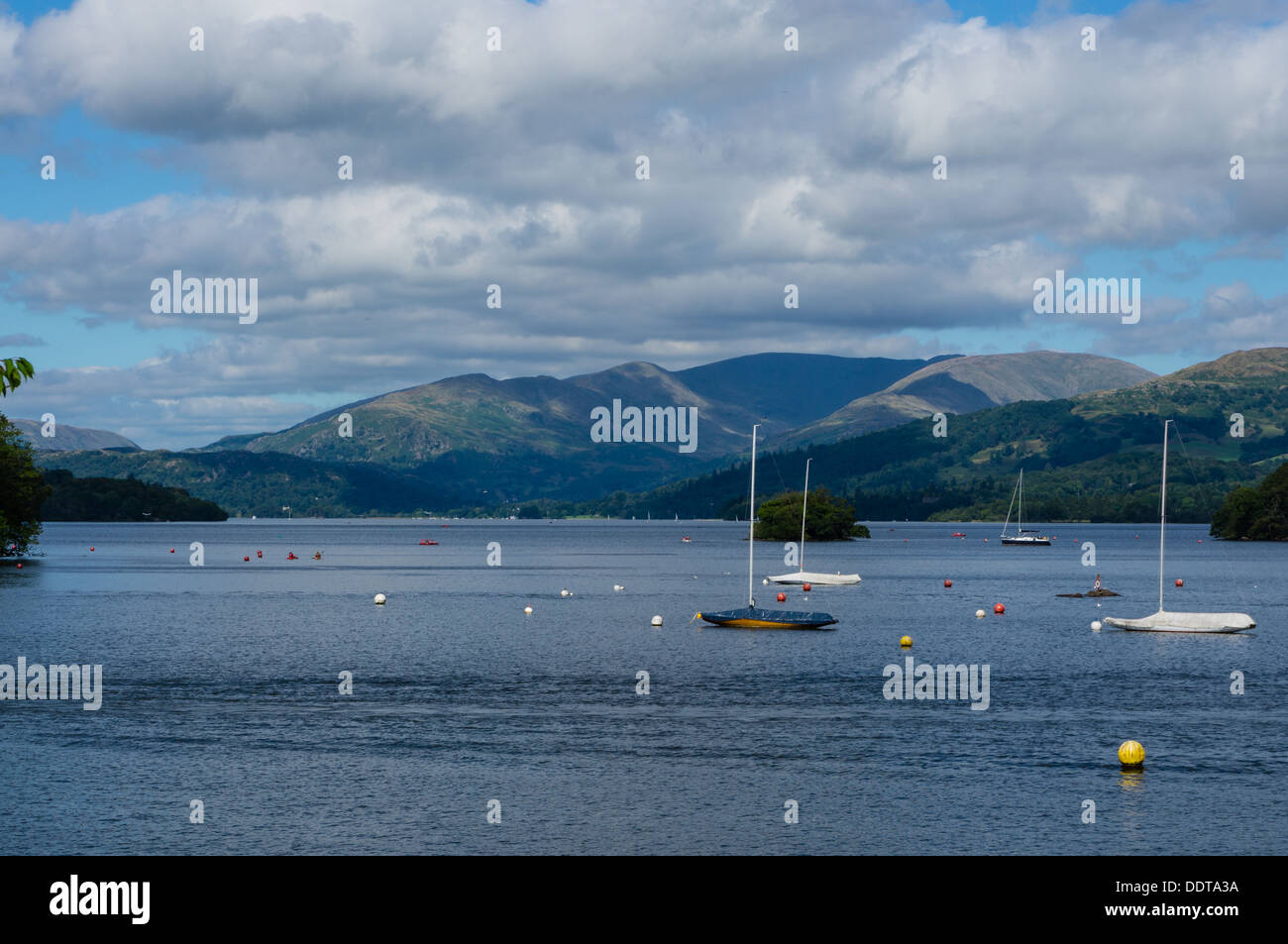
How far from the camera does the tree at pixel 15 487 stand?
174m

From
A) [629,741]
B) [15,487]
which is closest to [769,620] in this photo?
[629,741]

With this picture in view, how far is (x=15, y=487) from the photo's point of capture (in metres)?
176

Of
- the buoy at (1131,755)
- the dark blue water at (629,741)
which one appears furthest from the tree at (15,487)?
the buoy at (1131,755)

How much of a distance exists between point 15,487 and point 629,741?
15119cm

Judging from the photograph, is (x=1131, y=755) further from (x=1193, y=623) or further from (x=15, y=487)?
(x=15, y=487)

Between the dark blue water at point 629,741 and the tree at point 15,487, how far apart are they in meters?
76.5

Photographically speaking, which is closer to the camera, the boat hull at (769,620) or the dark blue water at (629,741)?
the dark blue water at (629,741)

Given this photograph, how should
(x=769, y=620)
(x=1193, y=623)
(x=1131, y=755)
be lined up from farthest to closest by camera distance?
(x=1193, y=623)
(x=769, y=620)
(x=1131, y=755)

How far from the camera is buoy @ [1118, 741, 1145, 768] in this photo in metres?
46.6

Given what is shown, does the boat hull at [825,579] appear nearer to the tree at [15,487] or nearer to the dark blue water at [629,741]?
the dark blue water at [629,741]

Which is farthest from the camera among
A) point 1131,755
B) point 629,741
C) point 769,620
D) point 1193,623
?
point 1193,623
